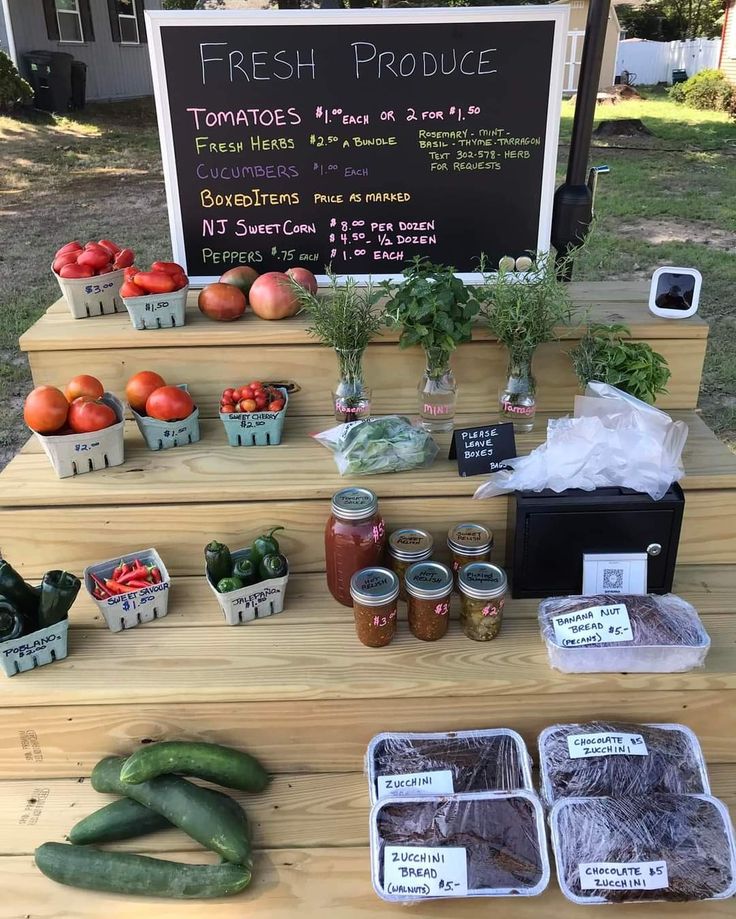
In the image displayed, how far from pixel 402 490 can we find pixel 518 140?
1.15m

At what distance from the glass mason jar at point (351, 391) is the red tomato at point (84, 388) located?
0.61 m

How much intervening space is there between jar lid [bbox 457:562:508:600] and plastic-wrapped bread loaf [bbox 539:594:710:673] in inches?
6.1

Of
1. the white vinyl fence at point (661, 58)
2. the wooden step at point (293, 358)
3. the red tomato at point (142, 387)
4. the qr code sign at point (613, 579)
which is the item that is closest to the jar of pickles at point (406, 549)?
the qr code sign at point (613, 579)

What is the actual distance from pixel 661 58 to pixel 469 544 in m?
23.0

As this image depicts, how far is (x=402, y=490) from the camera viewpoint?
1.81 meters

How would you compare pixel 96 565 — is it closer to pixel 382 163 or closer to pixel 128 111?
pixel 382 163

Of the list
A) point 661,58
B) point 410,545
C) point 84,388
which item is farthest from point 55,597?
point 661,58

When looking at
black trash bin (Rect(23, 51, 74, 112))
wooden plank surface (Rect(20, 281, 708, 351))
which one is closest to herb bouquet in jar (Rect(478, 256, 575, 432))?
wooden plank surface (Rect(20, 281, 708, 351))

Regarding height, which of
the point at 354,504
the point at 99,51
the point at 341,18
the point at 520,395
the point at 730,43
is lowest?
the point at 354,504

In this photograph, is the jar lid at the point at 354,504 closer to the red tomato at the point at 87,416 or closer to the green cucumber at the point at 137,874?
the red tomato at the point at 87,416

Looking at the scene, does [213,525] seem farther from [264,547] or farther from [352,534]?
[352,534]

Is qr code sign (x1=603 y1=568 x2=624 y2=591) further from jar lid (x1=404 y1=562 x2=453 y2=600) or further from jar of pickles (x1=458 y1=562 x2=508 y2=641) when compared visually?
jar lid (x1=404 y1=562 x2=453 y2=600)

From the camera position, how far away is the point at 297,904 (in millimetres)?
1398

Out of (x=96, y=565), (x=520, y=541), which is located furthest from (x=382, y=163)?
(x=96, y=565)
